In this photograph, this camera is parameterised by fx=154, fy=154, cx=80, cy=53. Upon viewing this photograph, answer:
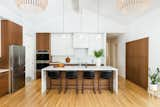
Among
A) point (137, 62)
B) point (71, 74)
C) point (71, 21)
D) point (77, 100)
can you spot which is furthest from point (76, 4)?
point (77, 100)

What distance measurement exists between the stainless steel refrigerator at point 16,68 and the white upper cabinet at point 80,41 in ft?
10.0

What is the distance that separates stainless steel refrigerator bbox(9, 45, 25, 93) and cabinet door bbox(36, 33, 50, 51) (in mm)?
2231

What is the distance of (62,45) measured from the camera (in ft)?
28.0

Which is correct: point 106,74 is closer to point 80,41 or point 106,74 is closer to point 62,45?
point 80,41

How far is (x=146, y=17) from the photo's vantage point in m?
6.00

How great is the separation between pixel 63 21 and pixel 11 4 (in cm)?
315

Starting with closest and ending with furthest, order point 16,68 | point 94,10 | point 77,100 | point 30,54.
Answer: point 77,100 < point 16,68 < point 94,10 < point 30,54

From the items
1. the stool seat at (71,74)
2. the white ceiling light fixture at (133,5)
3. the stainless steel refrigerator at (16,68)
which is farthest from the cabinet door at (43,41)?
the white ceiling light fixture at (133,5)

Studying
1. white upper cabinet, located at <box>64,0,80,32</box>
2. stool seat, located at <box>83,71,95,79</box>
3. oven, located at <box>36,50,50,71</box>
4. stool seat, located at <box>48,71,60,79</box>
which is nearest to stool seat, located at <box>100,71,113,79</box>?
stool seat, located at <box>83,71,95,79</box>

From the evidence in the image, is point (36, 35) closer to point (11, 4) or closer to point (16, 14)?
point (16, 14)

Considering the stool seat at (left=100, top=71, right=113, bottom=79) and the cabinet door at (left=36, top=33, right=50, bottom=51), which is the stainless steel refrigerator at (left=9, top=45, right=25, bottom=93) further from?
the stool seat at (left=100, top=71, right=113, bottom=79)

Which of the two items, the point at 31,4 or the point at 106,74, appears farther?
the point at 106,74

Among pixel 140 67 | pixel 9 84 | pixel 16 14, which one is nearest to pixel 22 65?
pixel 9 84

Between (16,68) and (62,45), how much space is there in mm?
3357
